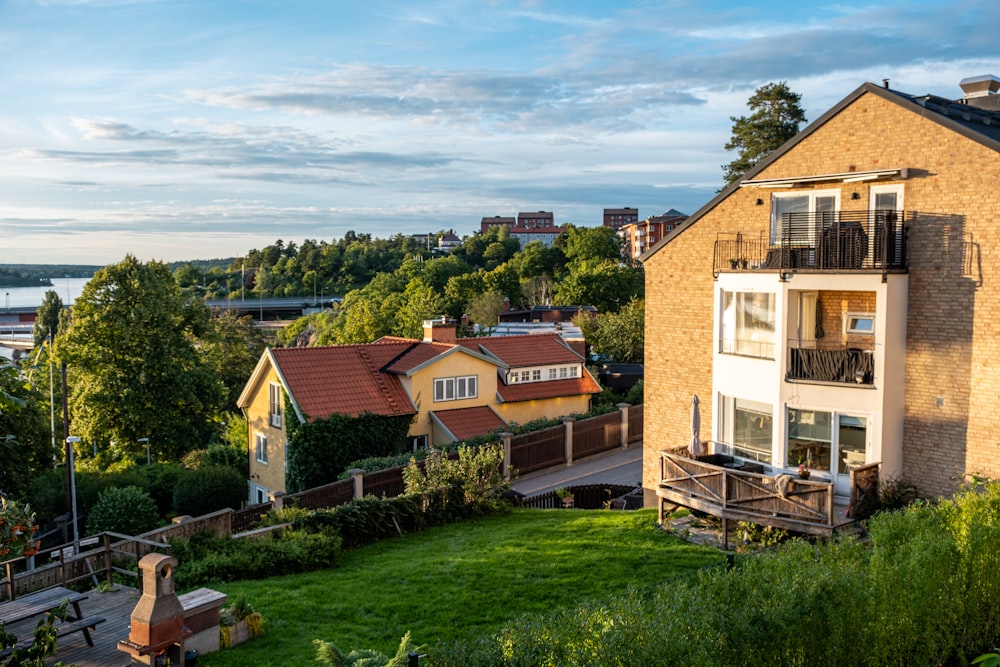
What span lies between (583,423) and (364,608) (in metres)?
18.6

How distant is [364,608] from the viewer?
42.3ft

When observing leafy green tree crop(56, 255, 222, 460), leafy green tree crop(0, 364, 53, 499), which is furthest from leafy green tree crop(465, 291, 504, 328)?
leafy green tree crop(0, 364, 53, 499)

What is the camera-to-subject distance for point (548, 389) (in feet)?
120

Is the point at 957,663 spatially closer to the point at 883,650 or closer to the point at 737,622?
the point at 883,650

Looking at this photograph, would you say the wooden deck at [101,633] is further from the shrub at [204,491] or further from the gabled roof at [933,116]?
the shrub at [204,491]

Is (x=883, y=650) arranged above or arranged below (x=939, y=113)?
below

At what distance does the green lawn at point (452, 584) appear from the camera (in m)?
11.8

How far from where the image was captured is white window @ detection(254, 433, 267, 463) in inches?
1254

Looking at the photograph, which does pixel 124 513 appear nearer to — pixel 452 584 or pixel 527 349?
pixel 452 584

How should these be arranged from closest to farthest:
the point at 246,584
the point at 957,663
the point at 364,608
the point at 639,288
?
the point at 957,663 → the point at 364,608 → the point at 246,584 → the point at 639,288

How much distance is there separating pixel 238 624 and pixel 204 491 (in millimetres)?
19947

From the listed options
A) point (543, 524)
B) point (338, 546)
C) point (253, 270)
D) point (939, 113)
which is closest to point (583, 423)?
point (543, 524)

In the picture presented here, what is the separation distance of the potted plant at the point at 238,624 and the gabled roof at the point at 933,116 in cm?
1415

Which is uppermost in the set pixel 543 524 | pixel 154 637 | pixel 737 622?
pixel 737 622
